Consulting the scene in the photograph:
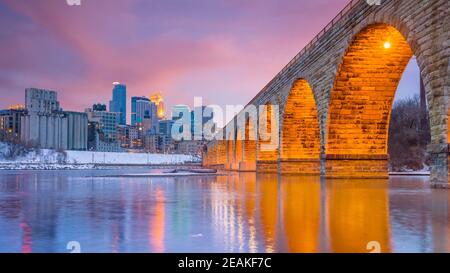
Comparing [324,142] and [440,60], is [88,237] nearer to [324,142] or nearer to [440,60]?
[440,60]

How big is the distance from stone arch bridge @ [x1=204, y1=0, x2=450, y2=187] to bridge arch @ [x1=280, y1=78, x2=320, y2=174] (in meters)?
0.08

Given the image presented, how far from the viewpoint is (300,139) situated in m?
35.9

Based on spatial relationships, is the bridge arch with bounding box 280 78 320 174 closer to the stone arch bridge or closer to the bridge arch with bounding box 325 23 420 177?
the stone arch bridge

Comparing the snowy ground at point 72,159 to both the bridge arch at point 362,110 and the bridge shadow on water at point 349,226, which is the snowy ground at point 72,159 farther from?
the bridge shadow on water at point 349,226

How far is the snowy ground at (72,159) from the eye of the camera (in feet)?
357

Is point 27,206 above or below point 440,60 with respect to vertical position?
below

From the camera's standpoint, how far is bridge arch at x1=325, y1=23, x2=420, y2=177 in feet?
71.7

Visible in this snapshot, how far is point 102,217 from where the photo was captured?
8.03 metres

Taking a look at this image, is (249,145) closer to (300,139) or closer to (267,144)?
(267,144)

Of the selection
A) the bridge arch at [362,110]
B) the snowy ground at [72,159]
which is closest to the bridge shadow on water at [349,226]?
the bridge arch at [362,110]

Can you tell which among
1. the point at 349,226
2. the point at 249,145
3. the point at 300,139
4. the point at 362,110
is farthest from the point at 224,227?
the point at 249,145

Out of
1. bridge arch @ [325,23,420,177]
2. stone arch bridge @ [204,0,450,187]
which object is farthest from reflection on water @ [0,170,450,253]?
bridge arch @ [325,23,420,177]
